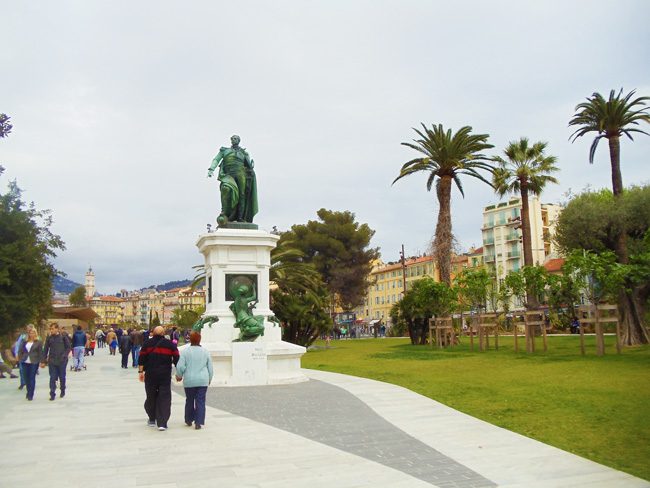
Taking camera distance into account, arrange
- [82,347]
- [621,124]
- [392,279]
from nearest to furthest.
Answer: [82,347] < [621,124] < [392,279]

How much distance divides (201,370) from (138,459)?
2.28m

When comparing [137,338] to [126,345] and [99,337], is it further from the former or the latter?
[99,337]

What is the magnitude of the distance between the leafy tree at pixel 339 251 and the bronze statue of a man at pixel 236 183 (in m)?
34.7

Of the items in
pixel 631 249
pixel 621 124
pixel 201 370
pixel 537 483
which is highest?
pixel 621 124

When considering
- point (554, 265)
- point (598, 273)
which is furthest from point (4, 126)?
point (554, 265)

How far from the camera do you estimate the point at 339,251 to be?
54812 millimetres

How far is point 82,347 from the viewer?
22922mm

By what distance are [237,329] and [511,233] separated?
266 ft

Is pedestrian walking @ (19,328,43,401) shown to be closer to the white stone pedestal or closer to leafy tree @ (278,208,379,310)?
the white stone pedestal

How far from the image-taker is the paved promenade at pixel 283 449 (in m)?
6.46

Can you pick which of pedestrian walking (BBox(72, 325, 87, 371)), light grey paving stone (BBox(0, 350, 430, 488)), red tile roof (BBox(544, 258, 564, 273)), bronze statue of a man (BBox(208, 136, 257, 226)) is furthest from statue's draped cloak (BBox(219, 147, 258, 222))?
red tile roof (BBox(544, 258, 564, 273))

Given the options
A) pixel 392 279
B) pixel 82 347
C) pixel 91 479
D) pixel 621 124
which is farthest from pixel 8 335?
pixel 392 279

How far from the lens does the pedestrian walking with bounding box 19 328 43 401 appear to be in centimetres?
1337

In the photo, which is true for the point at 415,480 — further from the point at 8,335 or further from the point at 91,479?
the point at 8,335
